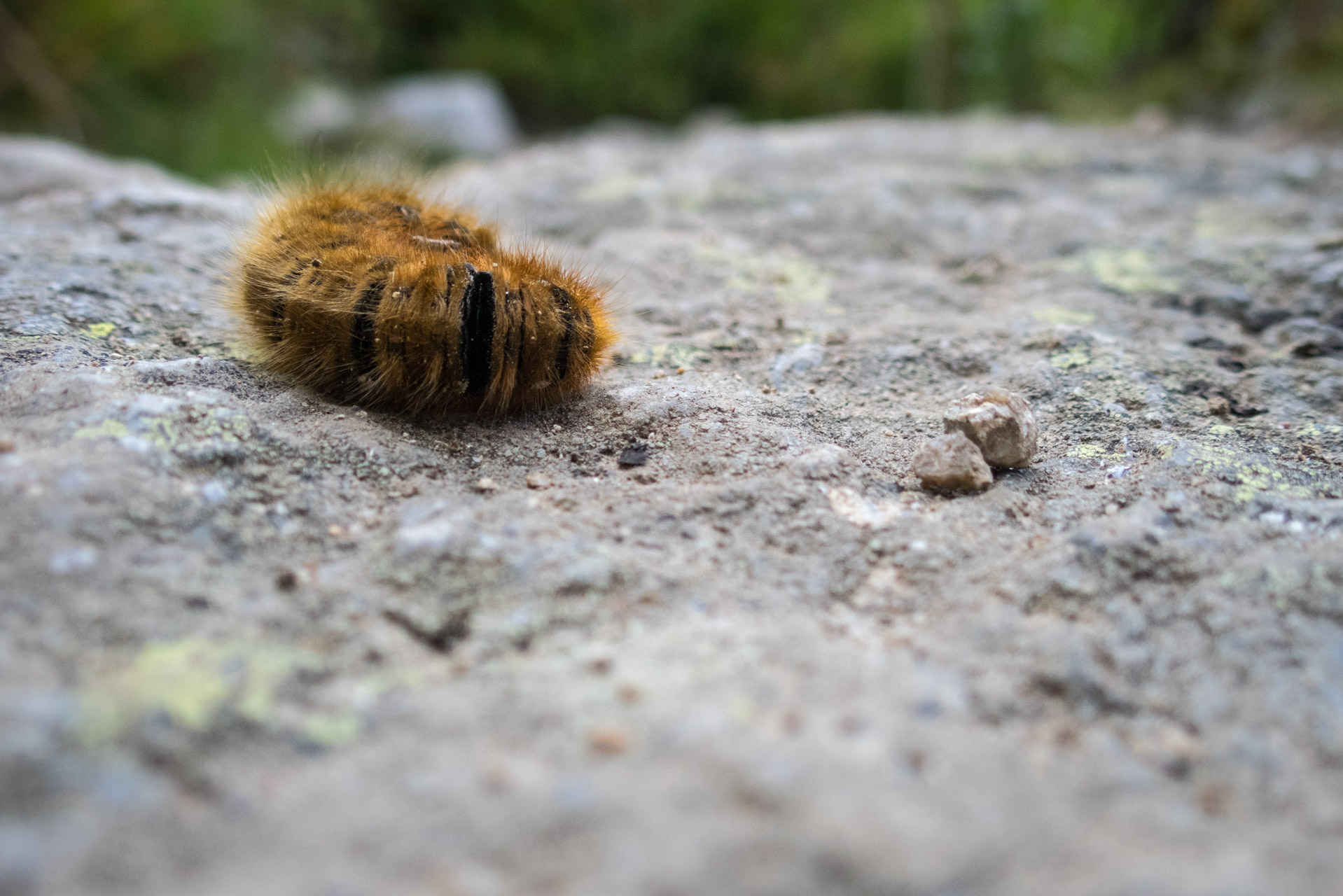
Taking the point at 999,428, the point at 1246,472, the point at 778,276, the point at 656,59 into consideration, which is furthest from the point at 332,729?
the point at 656,59

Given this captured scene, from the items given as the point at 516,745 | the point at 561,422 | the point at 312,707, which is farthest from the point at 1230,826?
the point at 561,422

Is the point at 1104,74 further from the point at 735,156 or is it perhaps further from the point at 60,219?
the point at 60,219

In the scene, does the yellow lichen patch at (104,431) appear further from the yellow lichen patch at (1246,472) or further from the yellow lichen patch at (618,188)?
the yellow lichen patch at (618,188)

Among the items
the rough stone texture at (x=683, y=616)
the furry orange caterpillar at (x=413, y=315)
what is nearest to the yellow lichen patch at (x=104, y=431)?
the rough stone texture at (x=683, y=616)

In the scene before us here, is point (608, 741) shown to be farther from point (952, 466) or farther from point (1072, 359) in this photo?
point (1072, 359)

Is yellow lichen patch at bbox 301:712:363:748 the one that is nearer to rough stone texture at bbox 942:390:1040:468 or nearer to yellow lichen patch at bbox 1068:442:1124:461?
rough stone texture at bbox 942:390:1040:468
